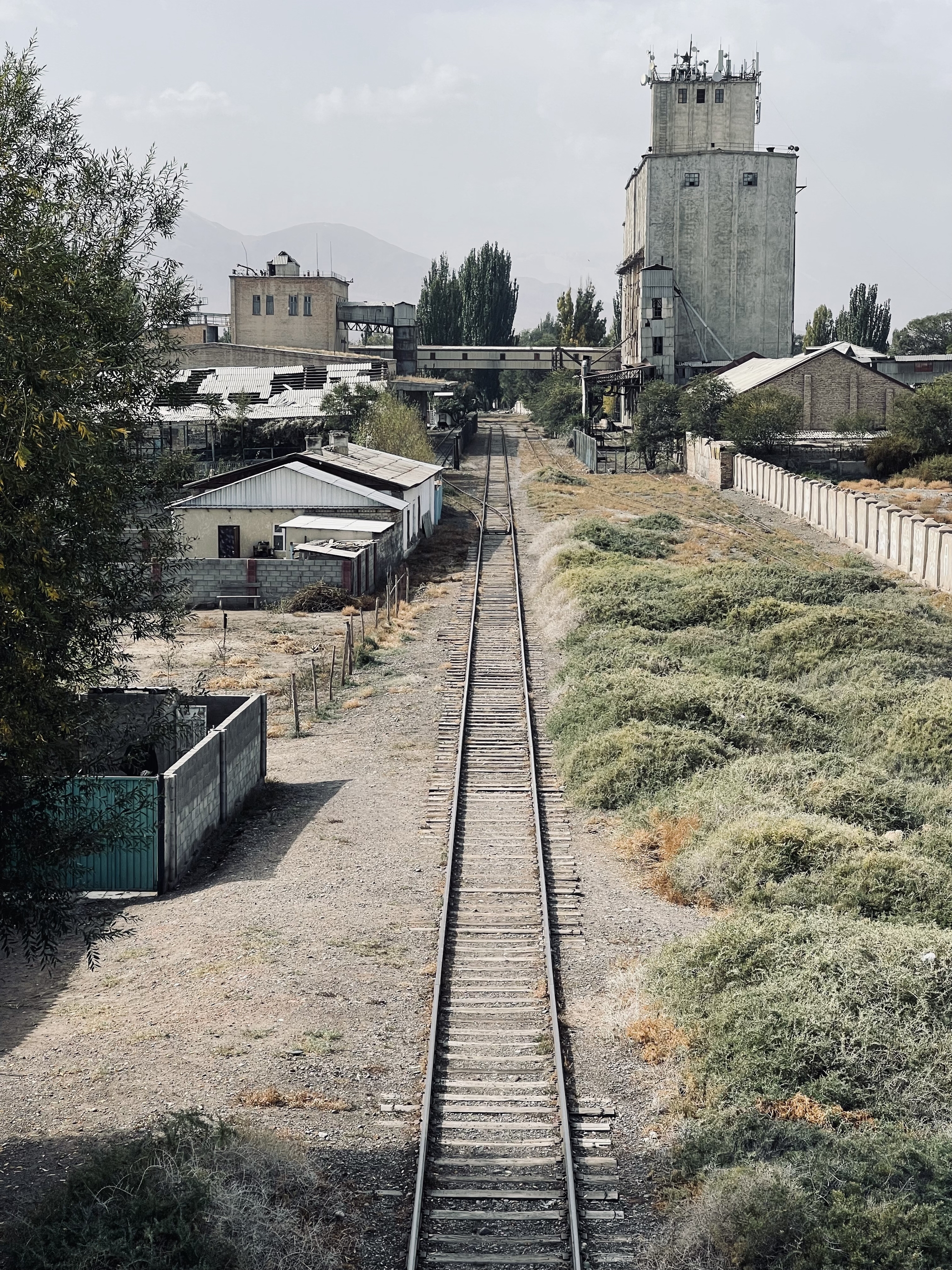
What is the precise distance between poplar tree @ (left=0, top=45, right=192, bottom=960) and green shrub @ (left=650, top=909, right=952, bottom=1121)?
560cm

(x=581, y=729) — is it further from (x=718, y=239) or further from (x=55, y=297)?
(x=718, y=239)

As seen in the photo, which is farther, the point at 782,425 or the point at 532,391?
the point at 532,391

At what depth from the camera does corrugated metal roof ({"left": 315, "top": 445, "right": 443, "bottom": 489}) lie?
157 ft

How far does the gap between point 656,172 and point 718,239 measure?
7.13 meters

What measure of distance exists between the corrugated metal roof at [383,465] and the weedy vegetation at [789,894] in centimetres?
1730

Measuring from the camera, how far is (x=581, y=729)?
75.4 feet

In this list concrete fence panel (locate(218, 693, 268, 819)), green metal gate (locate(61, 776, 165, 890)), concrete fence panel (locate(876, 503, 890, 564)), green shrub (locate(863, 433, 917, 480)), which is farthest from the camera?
green shrub (locate(863, 433, 917, 480))

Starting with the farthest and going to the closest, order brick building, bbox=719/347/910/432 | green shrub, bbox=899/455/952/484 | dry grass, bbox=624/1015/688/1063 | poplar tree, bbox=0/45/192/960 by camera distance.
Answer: brick building, bbox=719/347/910/432, green shrub, bbox=899/455/952/484, dry grass, bbox=624/1015/688/1063, poplar tree, bbox=0/45/192/960

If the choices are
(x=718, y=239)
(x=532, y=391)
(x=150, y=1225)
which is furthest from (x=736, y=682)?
(x=532, y=391)

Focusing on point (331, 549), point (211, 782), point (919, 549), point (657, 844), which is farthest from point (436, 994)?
point (919, 549)

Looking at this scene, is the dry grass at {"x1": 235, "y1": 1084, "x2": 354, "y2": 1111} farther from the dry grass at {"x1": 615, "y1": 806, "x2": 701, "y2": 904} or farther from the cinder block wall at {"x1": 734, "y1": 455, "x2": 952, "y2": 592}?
the cinder block wall at {"x1": 734, "y1": 455, "x2": 952, "y2": 592}

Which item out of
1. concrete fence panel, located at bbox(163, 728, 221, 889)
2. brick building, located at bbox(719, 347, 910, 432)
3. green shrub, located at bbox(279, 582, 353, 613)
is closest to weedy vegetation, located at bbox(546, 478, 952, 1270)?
concrete fence panel, located at bbox(163, 728, 221, 889)

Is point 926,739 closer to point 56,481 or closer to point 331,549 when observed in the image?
point 56,481

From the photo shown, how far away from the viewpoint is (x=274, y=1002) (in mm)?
13344
